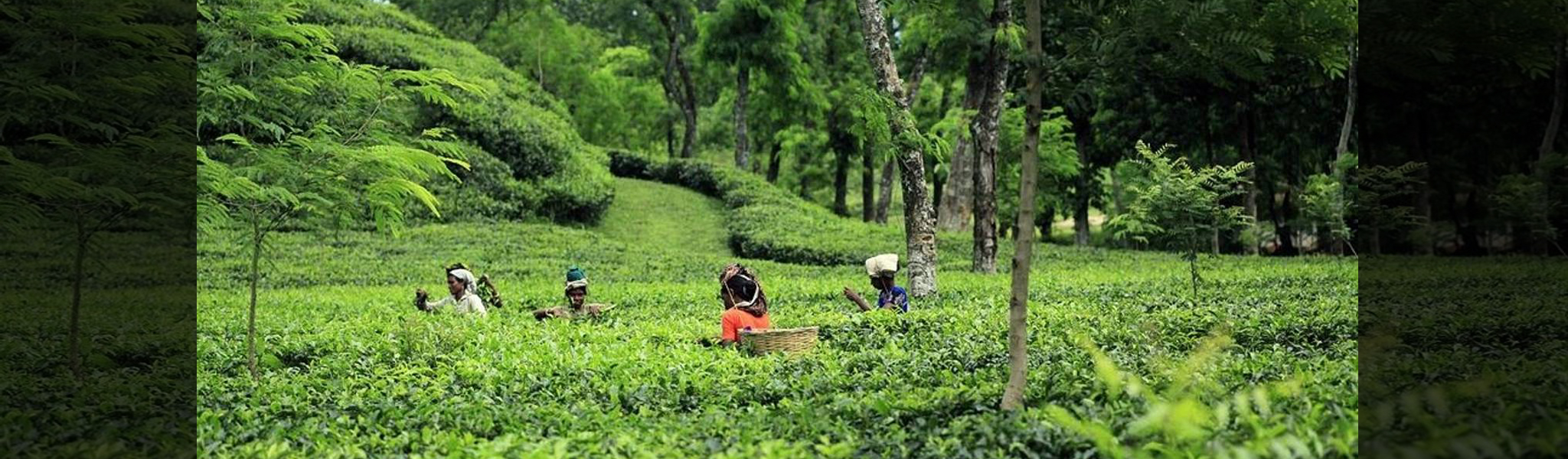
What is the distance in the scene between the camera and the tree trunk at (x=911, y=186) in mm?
12633

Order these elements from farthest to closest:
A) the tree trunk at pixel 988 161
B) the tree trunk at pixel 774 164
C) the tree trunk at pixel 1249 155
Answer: the tree trunk at pixel 774 164 → the tree trunk at pixel 1249 155 → the tree trunk at pixel 988 161

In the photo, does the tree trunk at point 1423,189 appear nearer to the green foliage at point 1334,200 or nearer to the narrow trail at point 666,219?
the green foliage at point 1334,200

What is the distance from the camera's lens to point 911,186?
504 inches

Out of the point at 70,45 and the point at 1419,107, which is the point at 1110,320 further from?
the point at 70,45

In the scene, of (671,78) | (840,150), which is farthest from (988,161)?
(671,78)

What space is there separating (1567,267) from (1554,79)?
2.07 meters

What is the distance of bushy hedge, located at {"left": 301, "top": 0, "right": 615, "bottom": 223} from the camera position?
25.5 metres

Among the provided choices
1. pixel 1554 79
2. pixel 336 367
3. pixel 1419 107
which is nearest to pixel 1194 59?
pixel 336 367

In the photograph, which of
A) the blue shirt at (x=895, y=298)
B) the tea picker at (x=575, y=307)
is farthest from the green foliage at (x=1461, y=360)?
the tea picker at (x=575, y=307)

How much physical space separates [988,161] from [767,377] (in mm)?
10690

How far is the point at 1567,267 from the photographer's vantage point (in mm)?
12000

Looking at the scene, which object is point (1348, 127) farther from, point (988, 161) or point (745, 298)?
point (745, 298)

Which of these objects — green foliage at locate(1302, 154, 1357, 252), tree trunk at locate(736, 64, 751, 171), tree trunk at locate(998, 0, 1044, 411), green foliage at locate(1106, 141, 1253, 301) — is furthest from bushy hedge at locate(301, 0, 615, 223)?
tree trunk at locate(998, 0, 1044, 411)

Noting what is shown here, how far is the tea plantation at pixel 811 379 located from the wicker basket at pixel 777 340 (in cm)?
16
